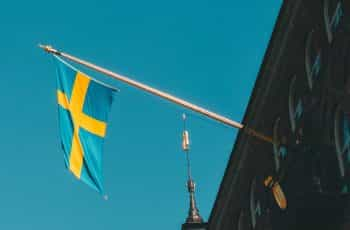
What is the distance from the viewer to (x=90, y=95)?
2495cm

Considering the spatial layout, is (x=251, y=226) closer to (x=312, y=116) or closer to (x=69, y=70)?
(x=312, y=116)

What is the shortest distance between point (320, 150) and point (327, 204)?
68.9 inches

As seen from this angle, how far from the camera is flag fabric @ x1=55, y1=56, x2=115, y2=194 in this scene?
78.7ft

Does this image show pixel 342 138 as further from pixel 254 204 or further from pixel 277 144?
pixel 254 204

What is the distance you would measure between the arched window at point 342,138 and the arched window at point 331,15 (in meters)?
2.16

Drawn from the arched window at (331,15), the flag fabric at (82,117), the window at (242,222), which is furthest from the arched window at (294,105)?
the window at (242,222)

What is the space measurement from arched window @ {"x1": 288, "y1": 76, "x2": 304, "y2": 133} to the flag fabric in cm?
598

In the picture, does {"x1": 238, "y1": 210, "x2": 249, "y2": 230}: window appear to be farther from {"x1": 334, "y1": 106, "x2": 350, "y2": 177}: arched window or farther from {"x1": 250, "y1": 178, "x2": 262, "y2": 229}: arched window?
{"x1": 334, "y1": 106, "x2": 350, "y2": 177}: arched window

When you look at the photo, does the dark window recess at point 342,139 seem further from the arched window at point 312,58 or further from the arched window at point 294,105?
the arched window at point 294,105

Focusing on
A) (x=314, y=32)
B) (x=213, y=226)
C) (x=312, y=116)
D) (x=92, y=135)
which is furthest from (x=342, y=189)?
(x=213, y=226)

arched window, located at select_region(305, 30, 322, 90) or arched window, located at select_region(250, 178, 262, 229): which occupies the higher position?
arched window, located at select_region(305, 30, 322, 90)

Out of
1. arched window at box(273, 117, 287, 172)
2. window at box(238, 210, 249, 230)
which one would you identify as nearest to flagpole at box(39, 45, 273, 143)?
arched window at box(273, 117, 287, 172)

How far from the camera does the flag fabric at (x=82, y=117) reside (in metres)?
24.0

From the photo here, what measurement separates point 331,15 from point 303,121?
125 inches
